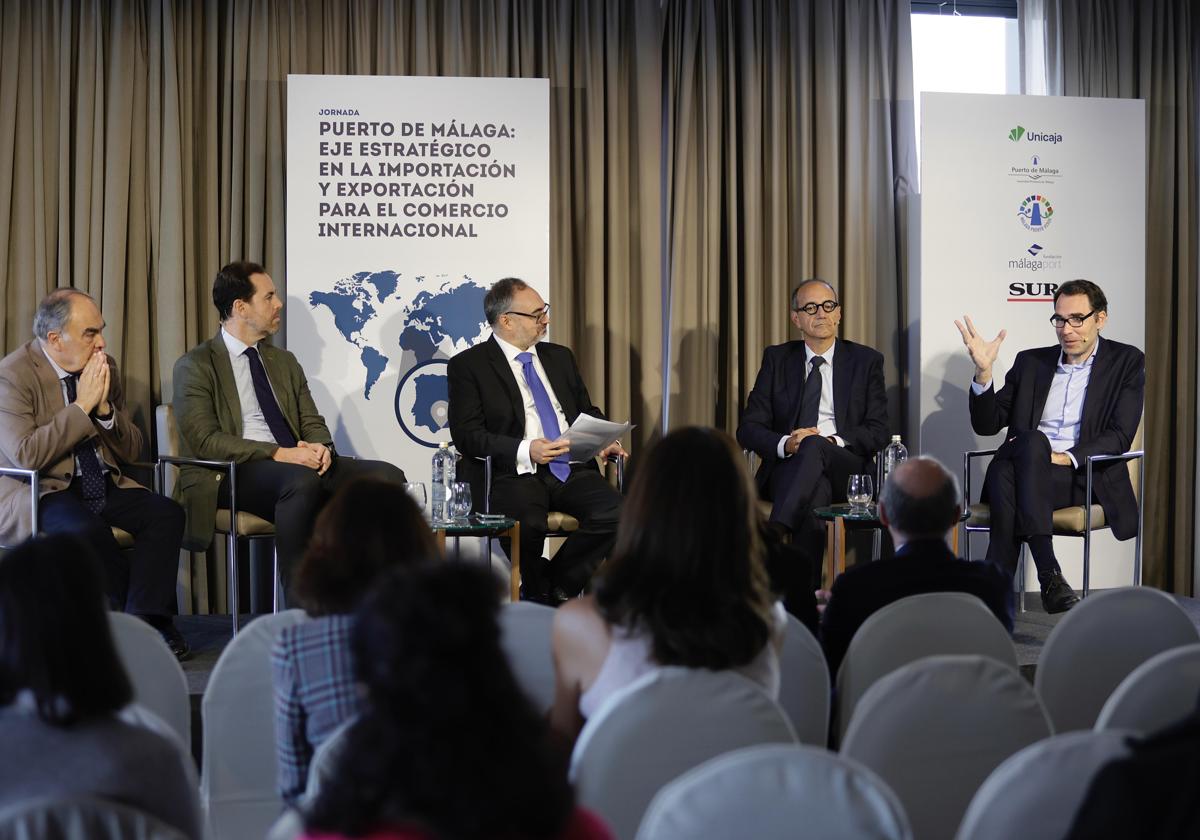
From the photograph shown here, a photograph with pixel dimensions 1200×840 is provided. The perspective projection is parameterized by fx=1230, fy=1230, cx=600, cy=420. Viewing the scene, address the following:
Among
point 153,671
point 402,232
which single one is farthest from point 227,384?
point 153,671

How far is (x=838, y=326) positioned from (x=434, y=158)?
216cm

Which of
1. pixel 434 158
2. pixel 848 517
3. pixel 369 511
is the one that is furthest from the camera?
pixel 434 158

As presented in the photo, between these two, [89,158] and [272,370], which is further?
[89,158]

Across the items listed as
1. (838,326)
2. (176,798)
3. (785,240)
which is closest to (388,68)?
(785,240)

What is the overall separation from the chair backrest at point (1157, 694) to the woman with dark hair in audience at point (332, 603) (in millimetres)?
1035

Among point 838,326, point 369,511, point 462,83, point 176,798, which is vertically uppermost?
point 462,83

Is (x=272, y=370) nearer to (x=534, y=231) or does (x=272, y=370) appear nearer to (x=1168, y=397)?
(x=534, y=231)

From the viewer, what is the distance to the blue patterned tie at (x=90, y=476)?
4.61 meters

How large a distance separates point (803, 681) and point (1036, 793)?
911 millimetres

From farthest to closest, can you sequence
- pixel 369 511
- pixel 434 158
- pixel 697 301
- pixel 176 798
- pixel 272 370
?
pixel 697 301 < pixel 434 158 < pixel 272 370 < pixel 369 511 < pixel 176 798

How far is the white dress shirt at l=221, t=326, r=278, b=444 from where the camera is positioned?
512 cm

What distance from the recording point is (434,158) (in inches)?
221

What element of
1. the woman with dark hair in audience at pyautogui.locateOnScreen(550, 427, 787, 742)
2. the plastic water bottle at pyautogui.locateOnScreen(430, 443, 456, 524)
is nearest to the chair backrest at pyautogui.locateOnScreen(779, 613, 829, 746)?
the woman with dark hair in audience at pyautogui.locateOnScreen(550, 427, 787, 742)

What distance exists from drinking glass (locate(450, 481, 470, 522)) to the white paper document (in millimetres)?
547
